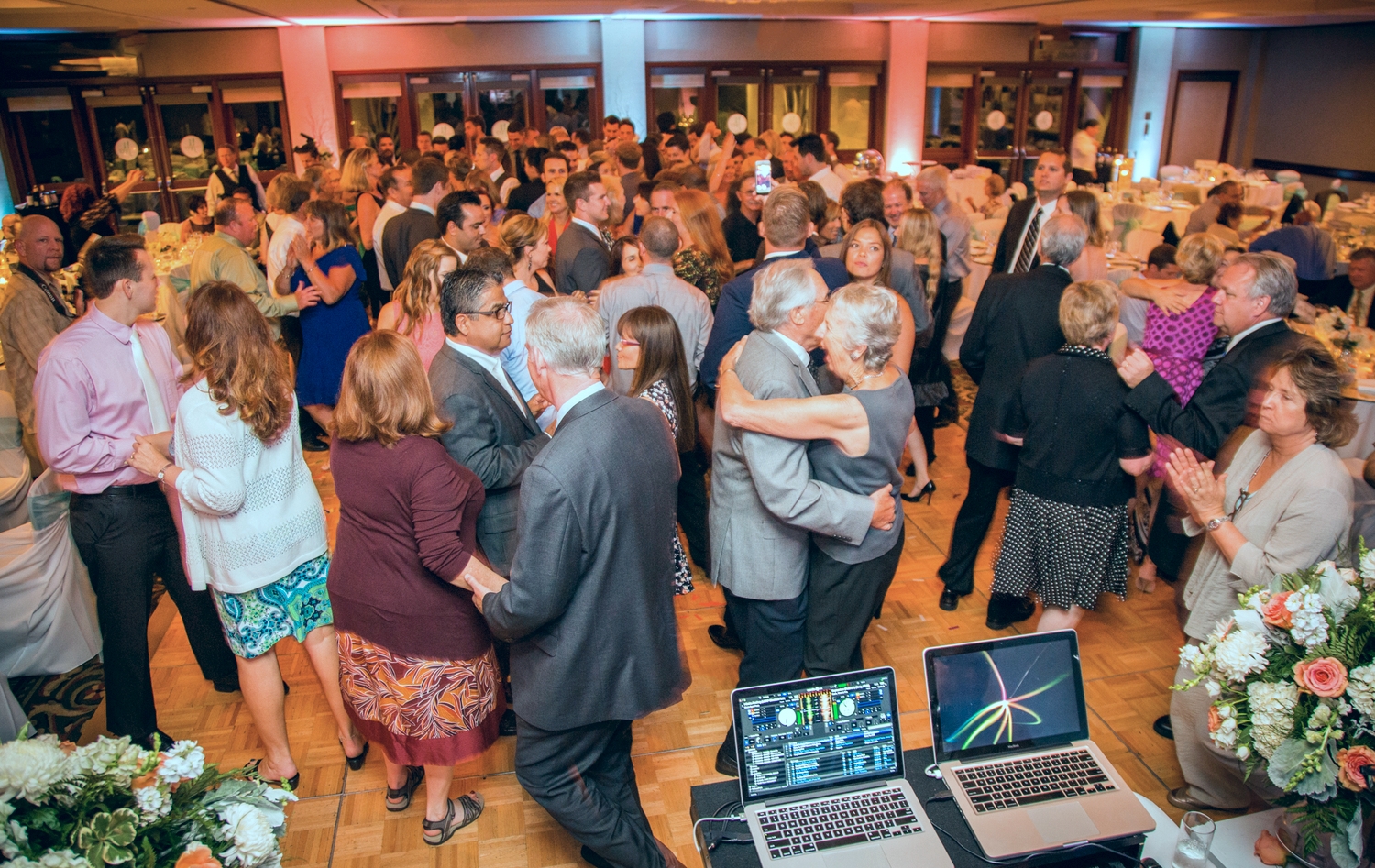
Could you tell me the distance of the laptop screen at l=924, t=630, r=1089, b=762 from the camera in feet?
6.50

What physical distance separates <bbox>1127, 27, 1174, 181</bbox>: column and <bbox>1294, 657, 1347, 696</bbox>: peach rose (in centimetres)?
1471

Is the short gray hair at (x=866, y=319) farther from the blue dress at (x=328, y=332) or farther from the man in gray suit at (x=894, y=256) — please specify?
the blue dress at (x=328, y=332)

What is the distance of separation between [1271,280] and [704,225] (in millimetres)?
2676

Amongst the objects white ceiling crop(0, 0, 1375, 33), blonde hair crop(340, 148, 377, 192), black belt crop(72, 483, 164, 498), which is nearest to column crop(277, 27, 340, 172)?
white ceiling crop(0, 0, 1375, 33)

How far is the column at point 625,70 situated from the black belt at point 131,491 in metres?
10.7

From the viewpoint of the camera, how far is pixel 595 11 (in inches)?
424

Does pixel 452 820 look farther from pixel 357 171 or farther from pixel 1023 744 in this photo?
pixel 357 171

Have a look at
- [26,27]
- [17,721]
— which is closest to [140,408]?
[17,721]

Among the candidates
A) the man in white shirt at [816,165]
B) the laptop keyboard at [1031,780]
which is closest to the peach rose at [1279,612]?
the laptop keyboard at [1031,780]

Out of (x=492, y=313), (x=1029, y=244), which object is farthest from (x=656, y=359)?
(x=1029, y=244)

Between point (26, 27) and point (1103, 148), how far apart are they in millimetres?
14817

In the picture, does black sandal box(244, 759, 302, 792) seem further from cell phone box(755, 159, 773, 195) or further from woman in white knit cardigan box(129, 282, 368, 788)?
cell phone box(755, 159, 773, 195)

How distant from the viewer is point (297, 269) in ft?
16.6

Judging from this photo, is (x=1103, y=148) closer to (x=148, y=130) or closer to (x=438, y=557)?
(x=148, y=130)
